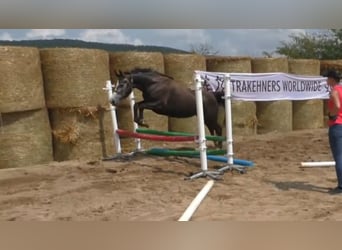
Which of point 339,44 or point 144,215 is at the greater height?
point 339,44

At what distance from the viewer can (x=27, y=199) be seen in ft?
12.2

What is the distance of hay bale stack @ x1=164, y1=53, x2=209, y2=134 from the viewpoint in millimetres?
5895

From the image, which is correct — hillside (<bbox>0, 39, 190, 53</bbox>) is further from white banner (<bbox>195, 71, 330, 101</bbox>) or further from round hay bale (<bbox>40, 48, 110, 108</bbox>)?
white banner (<bbox>195, 71, 330, 101</bbox>)

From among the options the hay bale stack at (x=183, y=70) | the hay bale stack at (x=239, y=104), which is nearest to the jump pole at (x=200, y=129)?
the hay bale stack at (x=183, y=70)

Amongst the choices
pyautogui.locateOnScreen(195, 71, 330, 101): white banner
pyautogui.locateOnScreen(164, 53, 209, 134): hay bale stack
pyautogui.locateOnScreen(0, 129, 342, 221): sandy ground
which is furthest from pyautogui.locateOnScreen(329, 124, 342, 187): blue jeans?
pyautogui.locateOnScreen(164, 53, 209, 134): hay bale stack

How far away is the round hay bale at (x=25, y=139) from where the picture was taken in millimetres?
4629

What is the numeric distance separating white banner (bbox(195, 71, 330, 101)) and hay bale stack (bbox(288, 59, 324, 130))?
244 mm

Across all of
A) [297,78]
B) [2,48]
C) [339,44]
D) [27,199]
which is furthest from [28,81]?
[339,44]

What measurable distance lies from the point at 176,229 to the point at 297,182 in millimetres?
1508

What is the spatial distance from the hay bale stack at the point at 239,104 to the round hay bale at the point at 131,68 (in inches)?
37.3

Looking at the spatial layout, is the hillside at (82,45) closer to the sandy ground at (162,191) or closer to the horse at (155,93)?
the horse at (155,93)

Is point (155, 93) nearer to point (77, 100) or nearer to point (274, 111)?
point (77, 100)

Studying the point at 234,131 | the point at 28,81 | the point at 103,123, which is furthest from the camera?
the point at 234,131

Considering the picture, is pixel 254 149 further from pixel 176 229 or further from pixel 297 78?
pixel 176 229
